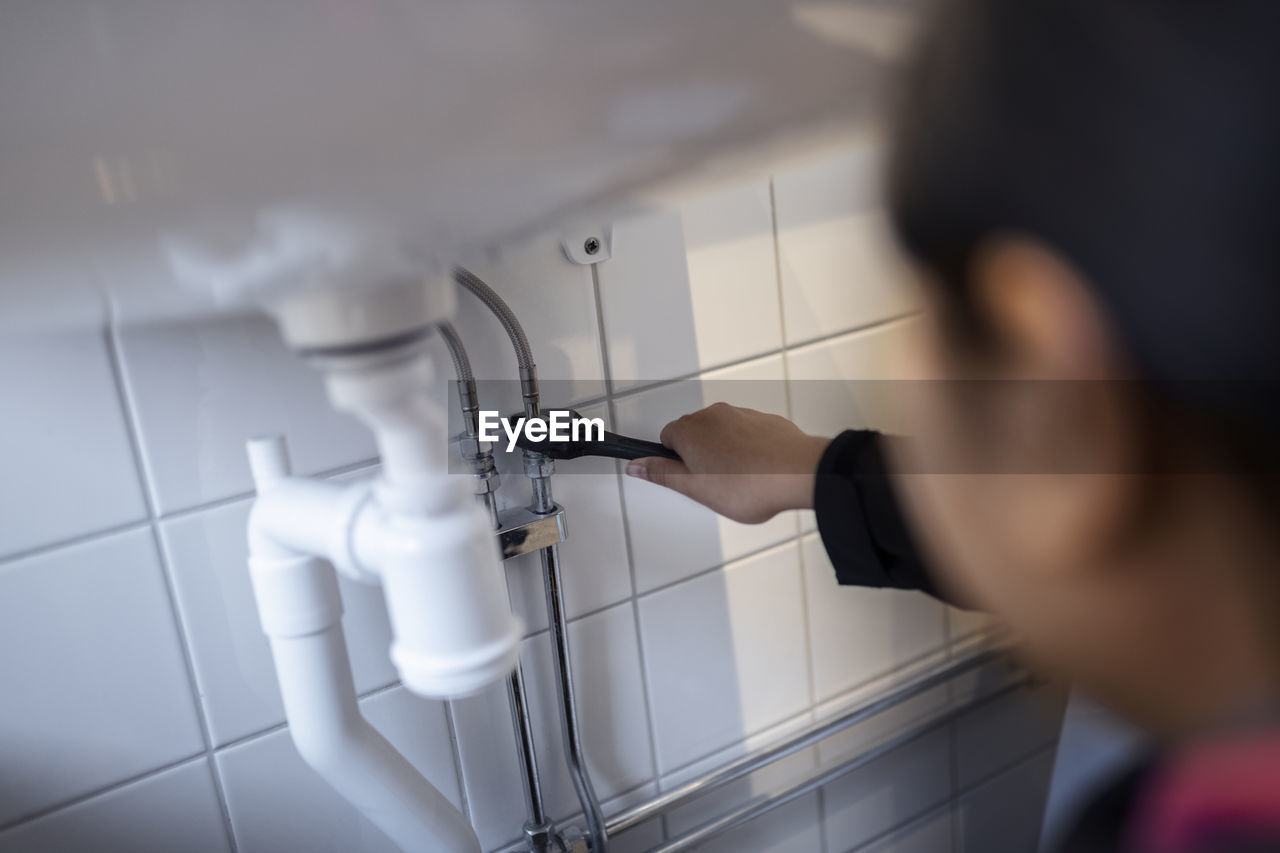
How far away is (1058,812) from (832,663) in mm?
349

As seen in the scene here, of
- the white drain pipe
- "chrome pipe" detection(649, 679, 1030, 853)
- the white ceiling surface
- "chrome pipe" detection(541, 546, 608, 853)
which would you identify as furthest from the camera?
"chrome pipe" detection(649, 679, 1030, 853)

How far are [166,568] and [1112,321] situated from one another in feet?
1.82

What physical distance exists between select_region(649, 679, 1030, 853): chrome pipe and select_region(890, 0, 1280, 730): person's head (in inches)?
19.9

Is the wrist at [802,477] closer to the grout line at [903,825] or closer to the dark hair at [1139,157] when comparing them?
the dark hair at [1139,157]

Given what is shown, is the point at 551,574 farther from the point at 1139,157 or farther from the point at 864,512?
the point at 1139,157

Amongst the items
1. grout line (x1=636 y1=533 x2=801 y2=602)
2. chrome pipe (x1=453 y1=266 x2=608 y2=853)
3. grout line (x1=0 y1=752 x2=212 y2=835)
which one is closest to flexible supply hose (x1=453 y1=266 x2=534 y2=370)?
chrome pipe (x1=453 y1=266 x2=608 y2=853)

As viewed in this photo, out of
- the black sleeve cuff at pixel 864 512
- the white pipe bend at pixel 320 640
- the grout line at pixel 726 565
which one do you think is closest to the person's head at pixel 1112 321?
the black sleeve cuff at pixel 864 512

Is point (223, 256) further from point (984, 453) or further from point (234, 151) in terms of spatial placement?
point (984, 453)

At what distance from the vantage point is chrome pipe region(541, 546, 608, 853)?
2.18ft

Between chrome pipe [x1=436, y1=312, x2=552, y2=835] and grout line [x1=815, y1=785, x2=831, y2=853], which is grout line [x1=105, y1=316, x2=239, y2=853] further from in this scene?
grout line [x1=815, y1=785, x2=831, y2=853]

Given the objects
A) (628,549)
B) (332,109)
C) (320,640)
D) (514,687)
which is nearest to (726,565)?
(628,549)

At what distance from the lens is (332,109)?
0.25m

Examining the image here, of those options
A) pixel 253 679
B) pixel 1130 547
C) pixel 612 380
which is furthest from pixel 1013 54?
pixel 253 679

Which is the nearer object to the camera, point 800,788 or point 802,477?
point 802,477
